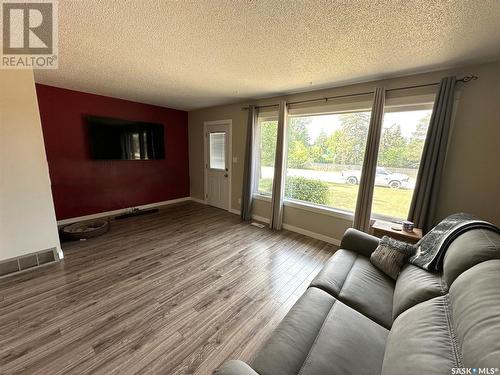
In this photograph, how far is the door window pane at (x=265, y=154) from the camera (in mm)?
3986

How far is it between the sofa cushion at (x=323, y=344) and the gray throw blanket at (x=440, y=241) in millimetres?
622

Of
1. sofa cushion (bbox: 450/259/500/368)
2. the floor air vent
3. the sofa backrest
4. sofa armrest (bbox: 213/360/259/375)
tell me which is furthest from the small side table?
the floor air vent

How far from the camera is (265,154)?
4.15 meters

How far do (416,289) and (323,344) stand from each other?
71 cm

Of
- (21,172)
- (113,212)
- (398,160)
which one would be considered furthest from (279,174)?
(113,212)

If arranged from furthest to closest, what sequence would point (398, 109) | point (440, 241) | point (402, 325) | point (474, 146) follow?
1. point (398, 109)
2. point (474, 146)
3. point (440, 241)
4. point (402, 325)

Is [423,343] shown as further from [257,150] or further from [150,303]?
[257,150]

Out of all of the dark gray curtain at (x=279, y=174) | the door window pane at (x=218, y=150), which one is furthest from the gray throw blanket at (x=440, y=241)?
the door window pane at (x=218, y=150)

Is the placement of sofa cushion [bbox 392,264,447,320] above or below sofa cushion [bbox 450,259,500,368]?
below

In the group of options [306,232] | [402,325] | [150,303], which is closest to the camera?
[402,325]

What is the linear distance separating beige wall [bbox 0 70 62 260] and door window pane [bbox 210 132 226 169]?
3.06 metres

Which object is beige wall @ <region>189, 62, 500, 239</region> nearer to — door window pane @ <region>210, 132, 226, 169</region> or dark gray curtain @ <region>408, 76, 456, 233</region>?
dark gray curtain @ <region>408, 76, 456, 233</region>

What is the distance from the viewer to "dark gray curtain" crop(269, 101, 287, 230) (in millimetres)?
3553

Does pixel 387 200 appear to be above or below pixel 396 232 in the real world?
above
